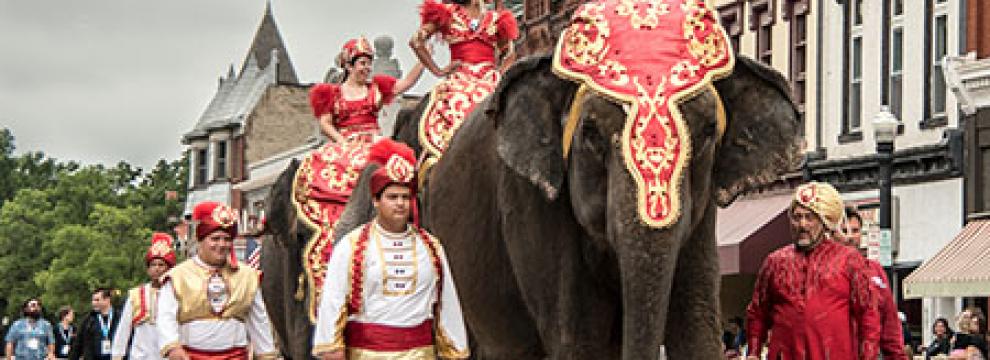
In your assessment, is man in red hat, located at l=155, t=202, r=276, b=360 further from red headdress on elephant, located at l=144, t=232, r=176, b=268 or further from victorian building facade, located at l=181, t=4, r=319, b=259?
victorian building facade, located at l=181, t=4, r=319, b=259

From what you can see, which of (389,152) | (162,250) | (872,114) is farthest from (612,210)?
(872,114)

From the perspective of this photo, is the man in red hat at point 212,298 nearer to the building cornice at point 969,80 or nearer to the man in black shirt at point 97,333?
the man in black shirt at point 97,333

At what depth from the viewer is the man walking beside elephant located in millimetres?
10312

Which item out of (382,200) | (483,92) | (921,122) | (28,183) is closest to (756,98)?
(382,200)

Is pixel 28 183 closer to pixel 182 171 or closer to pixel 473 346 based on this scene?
pixel 182 171

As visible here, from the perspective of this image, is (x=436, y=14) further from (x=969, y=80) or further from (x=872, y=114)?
(x=872, y=114)

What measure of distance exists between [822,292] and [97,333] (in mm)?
11885

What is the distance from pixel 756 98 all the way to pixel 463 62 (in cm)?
430

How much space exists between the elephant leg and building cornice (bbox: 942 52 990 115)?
75.9 feet

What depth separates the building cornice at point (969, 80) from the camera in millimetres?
30844

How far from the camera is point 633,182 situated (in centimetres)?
776

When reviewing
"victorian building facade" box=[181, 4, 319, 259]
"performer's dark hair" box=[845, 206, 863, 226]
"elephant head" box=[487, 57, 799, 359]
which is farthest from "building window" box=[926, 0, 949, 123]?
"victorian building facade" box=[181, 4, 319, 259]

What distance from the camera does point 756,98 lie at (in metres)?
8.38

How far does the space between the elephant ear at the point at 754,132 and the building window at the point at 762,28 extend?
31.0 m
